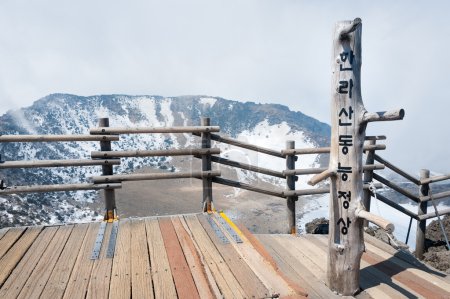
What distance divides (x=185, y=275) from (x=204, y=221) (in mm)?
1509

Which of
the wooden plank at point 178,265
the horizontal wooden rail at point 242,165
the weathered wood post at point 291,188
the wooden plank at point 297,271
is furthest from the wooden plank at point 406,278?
the wooden plank at point 178,265

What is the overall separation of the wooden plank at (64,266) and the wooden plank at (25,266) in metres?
0.24

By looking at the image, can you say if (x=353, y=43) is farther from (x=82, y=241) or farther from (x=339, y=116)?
(x=82, y=241)

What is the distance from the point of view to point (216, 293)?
2.80 metres

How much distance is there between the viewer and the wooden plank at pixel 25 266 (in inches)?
111

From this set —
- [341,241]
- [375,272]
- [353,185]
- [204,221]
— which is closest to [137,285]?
[204,221]

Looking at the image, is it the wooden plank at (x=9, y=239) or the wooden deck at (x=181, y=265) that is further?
the wooden plank at (x=9, y=239)

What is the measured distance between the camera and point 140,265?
10.9ft

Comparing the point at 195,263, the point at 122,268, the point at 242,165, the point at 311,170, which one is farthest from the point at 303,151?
the point at 122,268

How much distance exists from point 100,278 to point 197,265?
1.01 metres

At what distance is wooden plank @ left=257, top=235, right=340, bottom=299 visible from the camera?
339 cm

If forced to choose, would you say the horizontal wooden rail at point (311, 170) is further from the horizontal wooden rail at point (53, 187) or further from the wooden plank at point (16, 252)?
the wooden plank at point (16, 252)

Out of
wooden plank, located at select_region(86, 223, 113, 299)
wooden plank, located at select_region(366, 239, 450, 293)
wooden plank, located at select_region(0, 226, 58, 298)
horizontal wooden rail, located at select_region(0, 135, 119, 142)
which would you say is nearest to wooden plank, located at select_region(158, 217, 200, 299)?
wooden plank, located at select_region(86, 223, 113, 299)

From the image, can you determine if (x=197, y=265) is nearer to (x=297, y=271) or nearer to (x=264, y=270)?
(x=264, y=270)
